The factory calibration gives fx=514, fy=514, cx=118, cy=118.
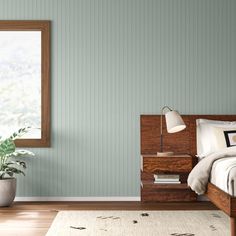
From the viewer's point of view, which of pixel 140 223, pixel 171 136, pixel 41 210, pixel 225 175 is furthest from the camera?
pixel 171 136

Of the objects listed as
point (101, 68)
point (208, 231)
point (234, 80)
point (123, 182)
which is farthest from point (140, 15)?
point (208, 231)

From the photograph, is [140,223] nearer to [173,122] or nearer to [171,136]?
[173,122]

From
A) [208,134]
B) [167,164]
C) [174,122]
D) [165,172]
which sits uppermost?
[174,122]

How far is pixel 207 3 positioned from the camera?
5.82 m

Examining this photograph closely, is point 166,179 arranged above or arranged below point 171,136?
below

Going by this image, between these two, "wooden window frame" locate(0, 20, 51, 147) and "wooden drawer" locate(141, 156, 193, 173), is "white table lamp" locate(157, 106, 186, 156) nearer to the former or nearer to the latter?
"wooden drawer" locate(141, 156, 193, 173)

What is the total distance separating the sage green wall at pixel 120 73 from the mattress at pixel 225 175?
1632mm

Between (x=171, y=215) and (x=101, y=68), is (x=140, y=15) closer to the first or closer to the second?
(x=101, y=68)

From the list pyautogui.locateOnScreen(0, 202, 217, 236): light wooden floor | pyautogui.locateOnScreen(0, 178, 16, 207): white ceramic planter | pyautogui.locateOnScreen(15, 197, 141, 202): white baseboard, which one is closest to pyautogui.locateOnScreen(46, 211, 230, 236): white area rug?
pyautogui.locateOnScreen(0, 202, 217, 236): light wooden floor

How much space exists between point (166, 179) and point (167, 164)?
0.21 m

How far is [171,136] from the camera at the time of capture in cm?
575

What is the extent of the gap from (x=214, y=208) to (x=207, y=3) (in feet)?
7.52

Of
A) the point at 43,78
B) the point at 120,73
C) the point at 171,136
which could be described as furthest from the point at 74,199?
the point at 120,73

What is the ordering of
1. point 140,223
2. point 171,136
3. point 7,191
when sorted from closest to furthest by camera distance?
point 140,223
point 7,191
point 171,136
